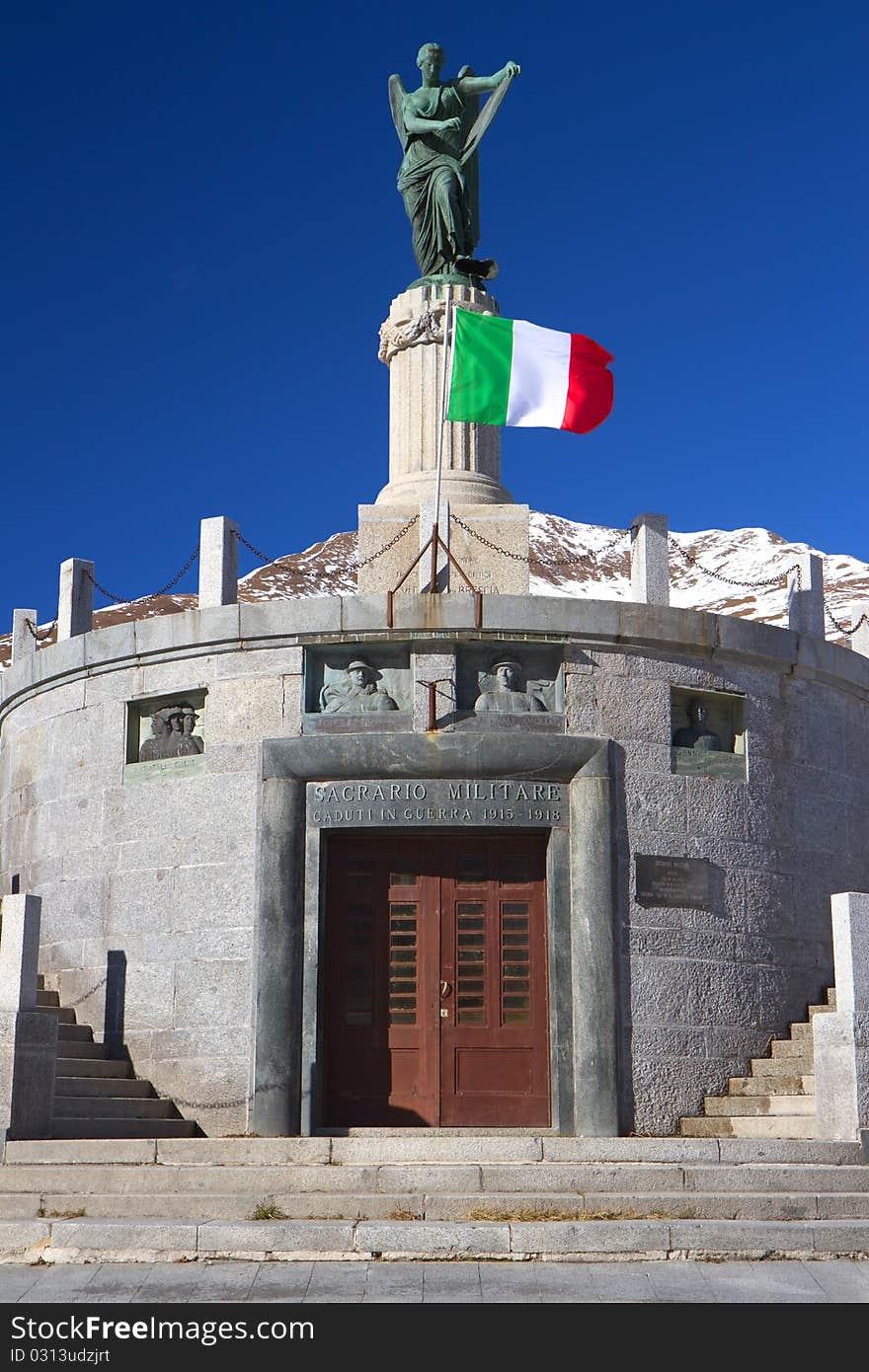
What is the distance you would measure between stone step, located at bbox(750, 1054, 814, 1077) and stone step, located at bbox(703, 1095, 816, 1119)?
331 mm

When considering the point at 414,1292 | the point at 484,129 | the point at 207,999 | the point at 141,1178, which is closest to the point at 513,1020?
the point at 207,999

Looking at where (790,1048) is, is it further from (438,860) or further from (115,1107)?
(115,1107)

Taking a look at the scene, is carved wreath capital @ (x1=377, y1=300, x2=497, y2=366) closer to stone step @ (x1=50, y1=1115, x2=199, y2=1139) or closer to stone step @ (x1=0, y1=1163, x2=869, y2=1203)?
stone step @ (x1=50, y1=1115, x2=199, y2=1139)

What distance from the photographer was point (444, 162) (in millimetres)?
20203

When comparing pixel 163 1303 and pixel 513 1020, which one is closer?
pixel 163 1303

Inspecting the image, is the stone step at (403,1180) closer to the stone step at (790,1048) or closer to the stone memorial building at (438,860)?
the stone memorial building at (438,860)

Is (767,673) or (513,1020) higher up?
(767,673)

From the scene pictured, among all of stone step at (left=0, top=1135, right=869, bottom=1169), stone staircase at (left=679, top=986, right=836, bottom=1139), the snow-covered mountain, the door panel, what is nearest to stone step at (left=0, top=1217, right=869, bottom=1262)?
stone step at (left=0, top=1135, right=869, bottom=1169)

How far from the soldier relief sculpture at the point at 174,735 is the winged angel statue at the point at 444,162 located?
6854 millimetres

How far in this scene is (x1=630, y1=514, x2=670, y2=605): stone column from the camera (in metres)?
16.8

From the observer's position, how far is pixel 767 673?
16781 mm

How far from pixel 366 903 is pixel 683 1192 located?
4610 millimetres

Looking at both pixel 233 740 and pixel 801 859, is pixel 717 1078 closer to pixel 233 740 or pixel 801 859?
pixel 801 859
